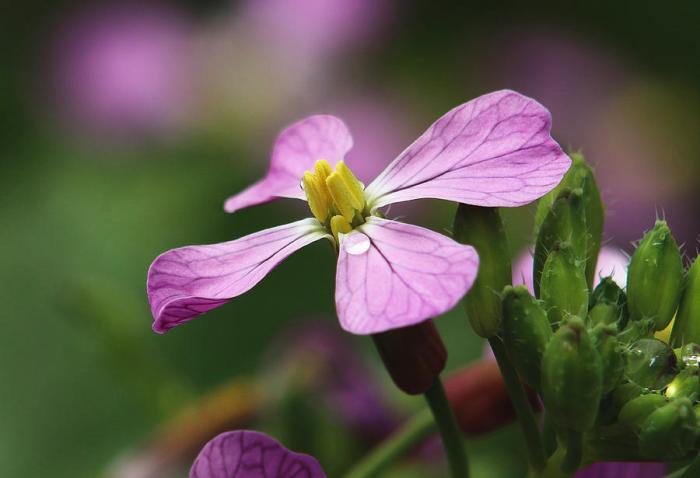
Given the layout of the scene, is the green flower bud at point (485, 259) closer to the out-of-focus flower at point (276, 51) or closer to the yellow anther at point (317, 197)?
the yellow anther at point (317, 197)

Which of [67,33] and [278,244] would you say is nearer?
[278,244]

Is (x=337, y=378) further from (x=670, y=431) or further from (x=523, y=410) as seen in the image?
(x=670, y=431)

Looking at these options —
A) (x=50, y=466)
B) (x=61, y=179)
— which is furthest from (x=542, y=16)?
(x=50, y=466)

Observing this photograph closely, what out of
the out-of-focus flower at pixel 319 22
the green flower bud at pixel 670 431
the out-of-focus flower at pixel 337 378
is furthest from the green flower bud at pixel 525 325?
the out-of-focus flower at pixel 319 22

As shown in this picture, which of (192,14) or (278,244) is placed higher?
(192,14)

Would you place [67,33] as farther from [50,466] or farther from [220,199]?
[50,466]

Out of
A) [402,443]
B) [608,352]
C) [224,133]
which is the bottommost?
[402,443]

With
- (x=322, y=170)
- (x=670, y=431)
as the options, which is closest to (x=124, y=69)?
(x=322, y=170)
